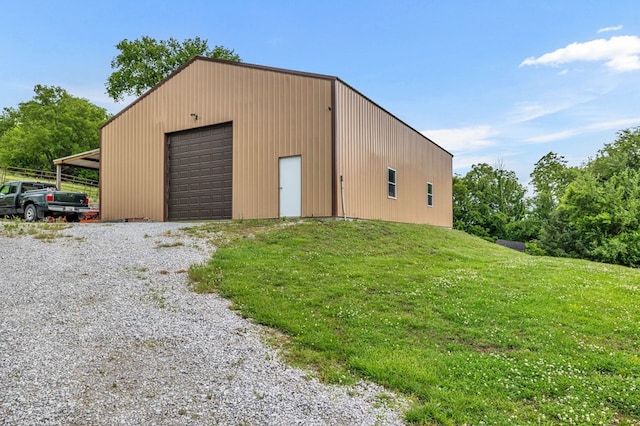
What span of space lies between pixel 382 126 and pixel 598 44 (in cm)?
1618

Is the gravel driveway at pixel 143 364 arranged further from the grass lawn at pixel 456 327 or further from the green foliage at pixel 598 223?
the green foliage at pixel 598 223

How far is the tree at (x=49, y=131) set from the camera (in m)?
42.1

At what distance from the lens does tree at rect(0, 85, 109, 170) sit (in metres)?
42.1

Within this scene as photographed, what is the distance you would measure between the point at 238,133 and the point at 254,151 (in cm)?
98

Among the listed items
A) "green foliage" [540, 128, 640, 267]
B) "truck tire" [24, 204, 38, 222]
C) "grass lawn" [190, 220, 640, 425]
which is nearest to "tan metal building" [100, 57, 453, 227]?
"truck tire" [24, 204, 38, 222]

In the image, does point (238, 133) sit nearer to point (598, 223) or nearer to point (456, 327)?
point (456, 327)

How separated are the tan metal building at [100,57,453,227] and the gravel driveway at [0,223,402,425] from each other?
6600 mm

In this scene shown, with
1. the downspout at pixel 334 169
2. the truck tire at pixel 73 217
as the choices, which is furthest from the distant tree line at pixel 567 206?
the truck tire at pixel 73 217

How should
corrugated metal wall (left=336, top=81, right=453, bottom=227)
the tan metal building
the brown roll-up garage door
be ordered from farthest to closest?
the brown roll-up garage door → corrugated metal wall (left=336, top=81, right=453, bottom=227) → the tan metal building

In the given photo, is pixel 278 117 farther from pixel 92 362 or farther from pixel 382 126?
pixel 92 362

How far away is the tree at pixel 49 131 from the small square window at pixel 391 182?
41.6 m

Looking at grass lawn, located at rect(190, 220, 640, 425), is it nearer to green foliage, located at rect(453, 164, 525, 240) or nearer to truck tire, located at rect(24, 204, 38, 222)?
truck tire, located at rect(24, 204, 38, 222)

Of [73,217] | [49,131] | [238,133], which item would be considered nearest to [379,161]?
[238,133]

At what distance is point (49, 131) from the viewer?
42.1m
